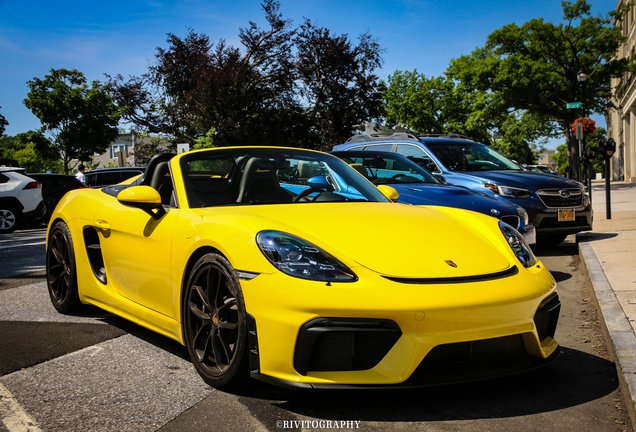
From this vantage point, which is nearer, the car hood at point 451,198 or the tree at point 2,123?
the car hood at point 451,198

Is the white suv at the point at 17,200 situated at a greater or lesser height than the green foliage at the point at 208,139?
lesser

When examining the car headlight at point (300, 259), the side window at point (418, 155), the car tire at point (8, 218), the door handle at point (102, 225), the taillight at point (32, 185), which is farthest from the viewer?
the taillight at point (32, 185)

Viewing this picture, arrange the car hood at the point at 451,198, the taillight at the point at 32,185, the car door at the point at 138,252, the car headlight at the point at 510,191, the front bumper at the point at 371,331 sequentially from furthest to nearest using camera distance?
the taillight at the point at 32,185
the car headlight at the point at 510,191
the car hood at the point at 451,198
the car door at the point at 138,252
the front bumper at the point at 371,331

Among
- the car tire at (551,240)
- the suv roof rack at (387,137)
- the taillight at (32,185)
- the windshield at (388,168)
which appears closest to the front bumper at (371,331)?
the windshield at (388,168)

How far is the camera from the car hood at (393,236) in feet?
9.02

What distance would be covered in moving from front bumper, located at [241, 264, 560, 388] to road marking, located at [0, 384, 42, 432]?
103 cm

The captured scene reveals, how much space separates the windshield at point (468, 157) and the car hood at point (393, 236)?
6.17 m

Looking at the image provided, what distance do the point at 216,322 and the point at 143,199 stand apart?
99 centimetres

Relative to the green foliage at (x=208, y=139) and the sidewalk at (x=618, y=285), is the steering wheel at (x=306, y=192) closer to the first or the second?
the sidewalk at (x=618, y=285)

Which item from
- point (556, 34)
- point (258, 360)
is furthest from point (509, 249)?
point (556, 34)

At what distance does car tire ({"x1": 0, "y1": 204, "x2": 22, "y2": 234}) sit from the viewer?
14070 mm

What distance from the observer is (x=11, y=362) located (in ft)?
11.5

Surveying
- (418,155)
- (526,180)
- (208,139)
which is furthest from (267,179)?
(208,139)

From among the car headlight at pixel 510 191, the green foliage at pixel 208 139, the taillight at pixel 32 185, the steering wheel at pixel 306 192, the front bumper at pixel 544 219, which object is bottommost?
the front bumper at pixel 544 219
